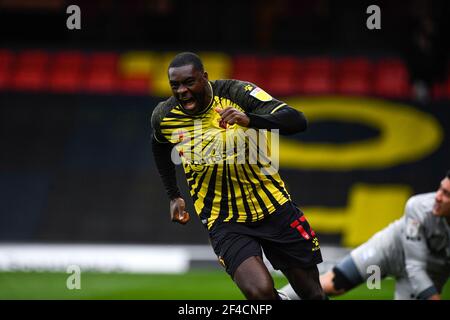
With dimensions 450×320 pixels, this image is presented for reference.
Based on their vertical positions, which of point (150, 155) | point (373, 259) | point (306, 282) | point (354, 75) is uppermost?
point (354, 75)

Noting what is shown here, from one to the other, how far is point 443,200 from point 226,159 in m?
1.76

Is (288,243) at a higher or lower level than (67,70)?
lower

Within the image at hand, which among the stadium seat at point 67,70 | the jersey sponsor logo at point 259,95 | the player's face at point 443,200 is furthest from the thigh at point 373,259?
the stadium seat at point 67,70

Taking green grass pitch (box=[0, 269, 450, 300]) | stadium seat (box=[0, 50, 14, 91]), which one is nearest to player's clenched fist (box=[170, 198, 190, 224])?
green grass pitch (box=[0, 269, 450, 300])

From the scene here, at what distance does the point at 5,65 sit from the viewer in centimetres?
1461

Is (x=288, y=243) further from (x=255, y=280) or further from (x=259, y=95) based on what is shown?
(x=259, y=95)

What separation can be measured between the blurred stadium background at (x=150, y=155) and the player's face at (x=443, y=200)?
2421 mm

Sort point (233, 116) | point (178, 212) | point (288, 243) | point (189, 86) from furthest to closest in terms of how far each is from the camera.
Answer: point (178, 212) < point (288, 243) < point (189, 86) < point (233, 116)

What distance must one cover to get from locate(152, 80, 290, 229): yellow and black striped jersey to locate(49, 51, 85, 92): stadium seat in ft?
27.0

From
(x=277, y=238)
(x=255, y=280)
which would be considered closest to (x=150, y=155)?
(x=277, y=238)

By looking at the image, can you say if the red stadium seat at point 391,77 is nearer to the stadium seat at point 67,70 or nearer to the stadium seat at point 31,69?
the stadium seat at point 67,70

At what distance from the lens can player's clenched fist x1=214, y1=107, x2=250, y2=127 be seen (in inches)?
221

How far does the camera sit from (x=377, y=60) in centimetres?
1427

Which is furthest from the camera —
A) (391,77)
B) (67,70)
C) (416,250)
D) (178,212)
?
(67,70)
